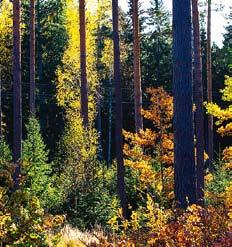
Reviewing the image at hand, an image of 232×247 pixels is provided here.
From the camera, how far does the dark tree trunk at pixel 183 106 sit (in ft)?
28.5

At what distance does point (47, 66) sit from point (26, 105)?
3.33m

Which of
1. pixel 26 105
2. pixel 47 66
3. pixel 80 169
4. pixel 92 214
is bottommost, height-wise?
pixel 92 214

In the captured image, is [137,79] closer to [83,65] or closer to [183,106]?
[83,65]

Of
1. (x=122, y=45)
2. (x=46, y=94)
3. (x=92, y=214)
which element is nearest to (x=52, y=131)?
(x=46, y=94)

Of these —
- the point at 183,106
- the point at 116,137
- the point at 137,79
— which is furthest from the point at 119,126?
the point at 183,106

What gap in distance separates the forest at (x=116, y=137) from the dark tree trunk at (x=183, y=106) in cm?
2

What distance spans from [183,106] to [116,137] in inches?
375

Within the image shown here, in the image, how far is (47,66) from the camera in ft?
116

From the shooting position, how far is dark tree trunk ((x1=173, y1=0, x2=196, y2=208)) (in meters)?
8.69

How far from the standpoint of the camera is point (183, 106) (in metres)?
8.81

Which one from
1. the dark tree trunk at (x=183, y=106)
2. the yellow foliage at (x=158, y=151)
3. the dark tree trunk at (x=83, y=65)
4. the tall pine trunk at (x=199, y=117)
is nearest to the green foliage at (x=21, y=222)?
the dark tree trunk at (x=183, y=106)

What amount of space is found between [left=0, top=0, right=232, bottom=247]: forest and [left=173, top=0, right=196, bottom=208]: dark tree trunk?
0.02 metres

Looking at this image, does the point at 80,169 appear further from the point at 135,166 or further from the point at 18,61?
the point at 18,61

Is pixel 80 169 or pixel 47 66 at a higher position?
pixel 47 66
